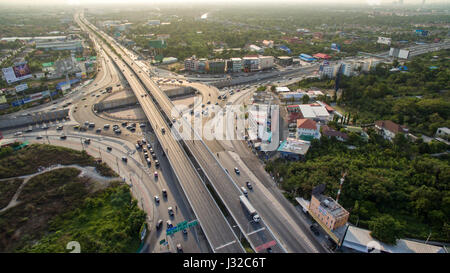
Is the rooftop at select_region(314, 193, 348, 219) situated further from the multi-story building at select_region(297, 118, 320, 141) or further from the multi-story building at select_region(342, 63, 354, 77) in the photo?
the multi-story building at select_region(342, 63, 354, 77)

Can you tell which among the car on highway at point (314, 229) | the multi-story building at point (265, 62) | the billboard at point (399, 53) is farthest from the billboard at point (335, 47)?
the car on highway at point (314, 229)

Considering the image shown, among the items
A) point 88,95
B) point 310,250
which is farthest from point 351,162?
point 88,95

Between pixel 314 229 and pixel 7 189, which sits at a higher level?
pixel 7 189

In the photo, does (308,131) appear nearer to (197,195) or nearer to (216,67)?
(197,195)

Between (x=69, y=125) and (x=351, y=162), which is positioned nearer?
(x=351, y=162)

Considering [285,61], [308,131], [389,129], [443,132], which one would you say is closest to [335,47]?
[285,61]

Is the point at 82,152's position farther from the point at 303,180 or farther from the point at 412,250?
the point at 412,250
